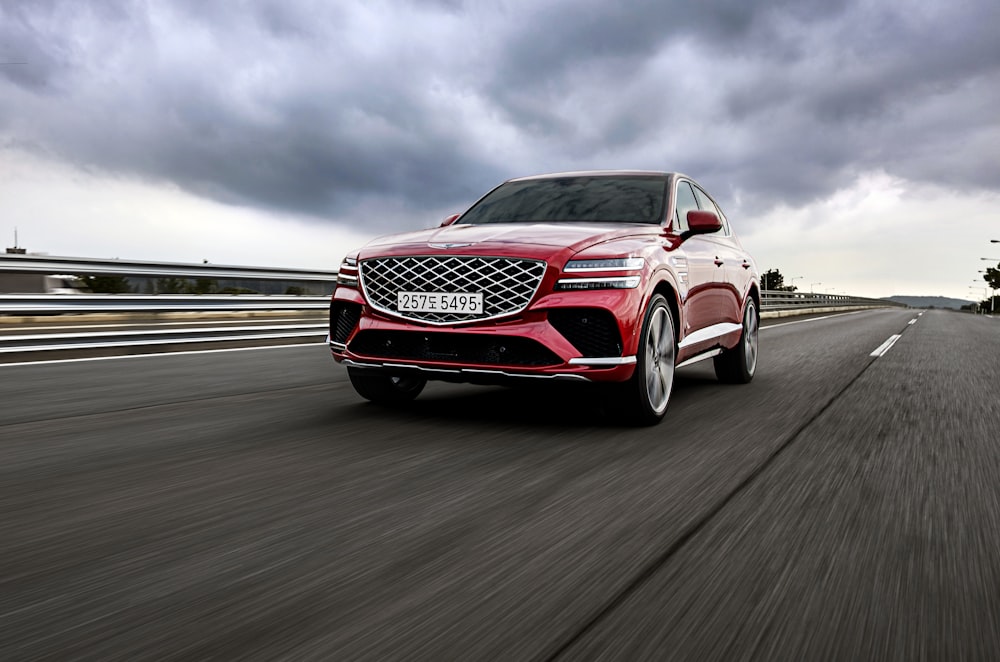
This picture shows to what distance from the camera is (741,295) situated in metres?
8.20

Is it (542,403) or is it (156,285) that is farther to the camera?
(156,285)

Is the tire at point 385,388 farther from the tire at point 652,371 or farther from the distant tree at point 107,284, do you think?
the distant tree at point 107,284

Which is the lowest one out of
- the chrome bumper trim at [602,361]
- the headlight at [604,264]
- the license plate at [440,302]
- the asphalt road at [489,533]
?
the asphalt road at [489,533]

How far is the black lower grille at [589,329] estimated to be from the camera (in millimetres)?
4977

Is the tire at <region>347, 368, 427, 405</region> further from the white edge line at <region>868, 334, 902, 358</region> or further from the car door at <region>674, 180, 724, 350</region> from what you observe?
the white edge line at <region>868, 334, 902, 358</region>

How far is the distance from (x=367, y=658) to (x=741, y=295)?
6.79 m

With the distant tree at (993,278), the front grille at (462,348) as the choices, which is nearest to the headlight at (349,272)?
the front grille at (462,348)

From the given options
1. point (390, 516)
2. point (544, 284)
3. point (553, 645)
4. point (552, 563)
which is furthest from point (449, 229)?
point (553, 645)

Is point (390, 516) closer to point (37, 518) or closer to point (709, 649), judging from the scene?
point (37, 518)

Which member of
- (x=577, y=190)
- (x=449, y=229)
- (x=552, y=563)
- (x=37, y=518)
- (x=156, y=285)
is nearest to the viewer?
(x=552, y=563)

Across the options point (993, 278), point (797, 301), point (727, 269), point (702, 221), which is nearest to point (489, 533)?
point (702, 221)

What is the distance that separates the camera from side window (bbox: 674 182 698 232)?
6551 millimetres

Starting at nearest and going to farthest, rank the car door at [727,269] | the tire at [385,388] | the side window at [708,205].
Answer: the tire at [385,388] → the car door at [727,269] → the side window at [708,205]

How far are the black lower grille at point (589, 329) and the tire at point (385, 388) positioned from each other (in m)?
1.31
